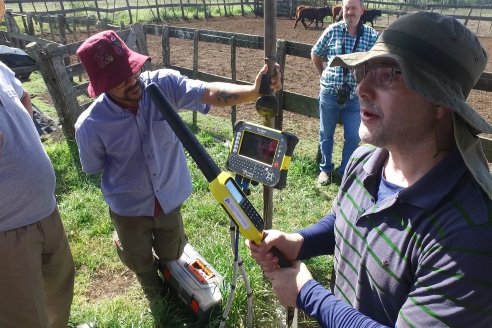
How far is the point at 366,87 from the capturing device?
1.48 m

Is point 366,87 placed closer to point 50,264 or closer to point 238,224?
point 238,224

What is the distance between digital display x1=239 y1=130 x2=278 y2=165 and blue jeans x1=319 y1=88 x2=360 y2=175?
305cm

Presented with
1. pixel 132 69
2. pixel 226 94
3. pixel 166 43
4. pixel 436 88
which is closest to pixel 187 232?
pixel 226 94

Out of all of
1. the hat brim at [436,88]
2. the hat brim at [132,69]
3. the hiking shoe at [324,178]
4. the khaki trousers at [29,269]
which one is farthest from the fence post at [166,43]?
the hat brim at [436,88]

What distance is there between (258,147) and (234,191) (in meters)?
0.37

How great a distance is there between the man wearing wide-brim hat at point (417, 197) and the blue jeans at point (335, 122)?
3.22 m

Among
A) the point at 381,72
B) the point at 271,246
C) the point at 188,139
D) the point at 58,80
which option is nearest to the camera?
the point at 381,72

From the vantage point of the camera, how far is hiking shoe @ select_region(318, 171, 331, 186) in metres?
5.05

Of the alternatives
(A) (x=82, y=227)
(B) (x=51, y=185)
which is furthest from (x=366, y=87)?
(A) (x=82, y=227)

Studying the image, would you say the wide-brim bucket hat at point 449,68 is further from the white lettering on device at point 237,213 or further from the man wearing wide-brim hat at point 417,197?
the white lettering on device at point 237,213

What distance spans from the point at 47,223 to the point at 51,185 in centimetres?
22

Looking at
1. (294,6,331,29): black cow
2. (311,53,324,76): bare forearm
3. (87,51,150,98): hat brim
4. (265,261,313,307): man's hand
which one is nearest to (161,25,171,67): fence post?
(311,53,324,76): bare forearm

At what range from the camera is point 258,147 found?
74.3 inches

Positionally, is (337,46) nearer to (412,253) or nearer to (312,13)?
(412,253)
